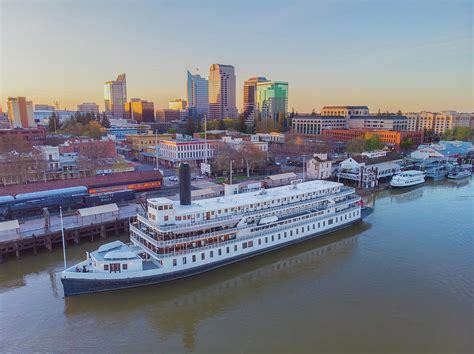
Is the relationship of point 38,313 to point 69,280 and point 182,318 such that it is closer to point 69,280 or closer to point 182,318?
point 69,280

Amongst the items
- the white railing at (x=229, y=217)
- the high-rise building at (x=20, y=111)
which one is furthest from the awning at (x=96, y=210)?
the high-rise building at (x=20, y=111)

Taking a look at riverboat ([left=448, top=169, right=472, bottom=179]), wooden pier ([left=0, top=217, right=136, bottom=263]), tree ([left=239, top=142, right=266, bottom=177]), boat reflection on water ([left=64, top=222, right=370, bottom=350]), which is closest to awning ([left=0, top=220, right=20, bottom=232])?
wooden pier ([left=0, top=217, right=136, bottom=263])

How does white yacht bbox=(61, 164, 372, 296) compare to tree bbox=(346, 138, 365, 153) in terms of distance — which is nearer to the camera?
white yacht bbox=(61, 164, 372, 296)

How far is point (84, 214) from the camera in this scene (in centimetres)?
3300

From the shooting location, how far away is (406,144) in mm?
94000

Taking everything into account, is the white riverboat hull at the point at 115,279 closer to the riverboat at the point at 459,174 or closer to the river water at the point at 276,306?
the river water at the point at 276,306

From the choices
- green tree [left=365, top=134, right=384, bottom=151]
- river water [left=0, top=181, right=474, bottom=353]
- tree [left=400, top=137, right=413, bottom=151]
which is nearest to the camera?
river water [left=0, top=181, right=474, bottom=353]

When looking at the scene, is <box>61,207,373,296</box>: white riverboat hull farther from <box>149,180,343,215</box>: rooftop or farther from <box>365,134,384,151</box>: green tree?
<box>365,134,384,151</box>: green tree

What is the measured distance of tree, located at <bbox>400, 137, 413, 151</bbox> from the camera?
94125 mm

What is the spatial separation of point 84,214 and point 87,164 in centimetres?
2540

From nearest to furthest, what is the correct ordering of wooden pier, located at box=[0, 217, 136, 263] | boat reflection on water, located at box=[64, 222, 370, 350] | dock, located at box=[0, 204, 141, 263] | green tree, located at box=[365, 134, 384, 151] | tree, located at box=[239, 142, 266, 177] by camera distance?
boat reflection on water, located at box=[64, 222, 370, 350] < wooden pier, located at box=[0, 217, 136, 263] < dock, located at box=[0, 204, 141, 263] < tree, located at box=[239, 142, 266, 177] < green tree, located at box=[365, 134, 384, 151]

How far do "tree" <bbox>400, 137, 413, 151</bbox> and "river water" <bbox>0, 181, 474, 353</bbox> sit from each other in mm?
68935

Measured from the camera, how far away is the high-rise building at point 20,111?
137m

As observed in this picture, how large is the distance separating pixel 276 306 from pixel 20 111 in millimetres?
153313
